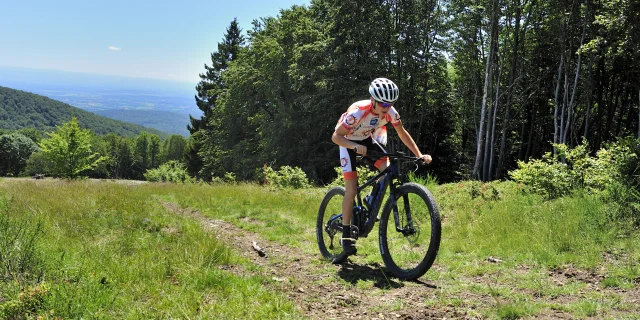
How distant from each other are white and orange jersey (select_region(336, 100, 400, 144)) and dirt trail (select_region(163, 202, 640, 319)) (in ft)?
5.78

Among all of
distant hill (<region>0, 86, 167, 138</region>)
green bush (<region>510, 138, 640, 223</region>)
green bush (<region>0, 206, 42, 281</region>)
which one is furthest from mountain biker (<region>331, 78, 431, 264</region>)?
distant hill (<region>0, 86, 167, 138</region>)

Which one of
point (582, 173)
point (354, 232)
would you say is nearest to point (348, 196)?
point (354, 232)

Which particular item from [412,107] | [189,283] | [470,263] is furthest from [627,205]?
[412,107]

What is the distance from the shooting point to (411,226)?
4.37 meters

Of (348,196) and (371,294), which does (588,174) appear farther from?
(371,294)

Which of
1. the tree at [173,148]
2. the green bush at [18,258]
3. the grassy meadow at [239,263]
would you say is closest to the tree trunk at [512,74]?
the grassy meadow at [239,263]

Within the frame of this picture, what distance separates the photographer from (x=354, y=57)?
25781 millimetres

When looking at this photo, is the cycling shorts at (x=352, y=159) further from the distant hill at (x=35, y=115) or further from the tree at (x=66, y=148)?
the distant hill at (x=35, y=115)

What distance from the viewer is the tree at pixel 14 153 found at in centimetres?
8825

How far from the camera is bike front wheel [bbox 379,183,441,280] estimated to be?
403 cm

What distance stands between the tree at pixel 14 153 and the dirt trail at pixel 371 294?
4358 inches

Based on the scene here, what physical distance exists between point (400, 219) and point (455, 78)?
26785 millimetres

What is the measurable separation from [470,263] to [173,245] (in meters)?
3.96

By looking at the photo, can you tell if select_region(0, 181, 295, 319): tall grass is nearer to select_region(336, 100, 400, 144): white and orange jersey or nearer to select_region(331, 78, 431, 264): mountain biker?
select_region(331, 78, 431, 264): mountain biker
